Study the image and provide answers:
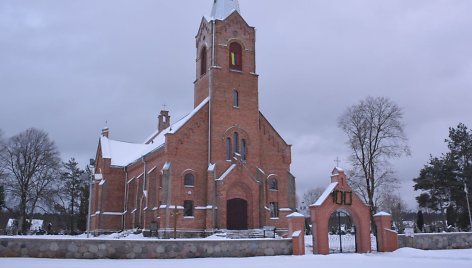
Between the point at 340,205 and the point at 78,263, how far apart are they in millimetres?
13225

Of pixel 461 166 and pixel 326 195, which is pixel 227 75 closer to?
pixel 326 195

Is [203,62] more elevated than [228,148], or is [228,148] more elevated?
[203,62]

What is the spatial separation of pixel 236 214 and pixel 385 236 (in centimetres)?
1256

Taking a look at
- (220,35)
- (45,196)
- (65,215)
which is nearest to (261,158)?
(220,35)

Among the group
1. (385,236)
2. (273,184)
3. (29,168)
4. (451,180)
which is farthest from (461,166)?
(29,168)

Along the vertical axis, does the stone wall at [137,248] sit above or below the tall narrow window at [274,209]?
below

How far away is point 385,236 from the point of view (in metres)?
23.3

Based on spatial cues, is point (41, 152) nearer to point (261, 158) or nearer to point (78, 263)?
point (261, 158)

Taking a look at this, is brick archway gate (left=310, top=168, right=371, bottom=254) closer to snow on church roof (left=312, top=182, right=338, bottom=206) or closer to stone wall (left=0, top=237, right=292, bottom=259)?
snow on church roof (left=312, top=182, right=338, bottom=206)

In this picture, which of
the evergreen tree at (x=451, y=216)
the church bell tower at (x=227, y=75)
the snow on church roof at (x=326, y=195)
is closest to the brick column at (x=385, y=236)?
the snow on church roof at (x=326, y=195)

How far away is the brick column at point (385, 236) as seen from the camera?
23297 millimetres

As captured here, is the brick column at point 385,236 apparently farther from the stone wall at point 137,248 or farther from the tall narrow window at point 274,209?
the tall narrow window at point 274,209

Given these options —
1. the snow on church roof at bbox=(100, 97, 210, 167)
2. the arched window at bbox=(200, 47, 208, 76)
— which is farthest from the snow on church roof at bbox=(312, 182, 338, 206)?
the snow on church roof at bbox=(100, 97, 210, 167)

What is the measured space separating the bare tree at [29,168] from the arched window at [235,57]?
2271cm
